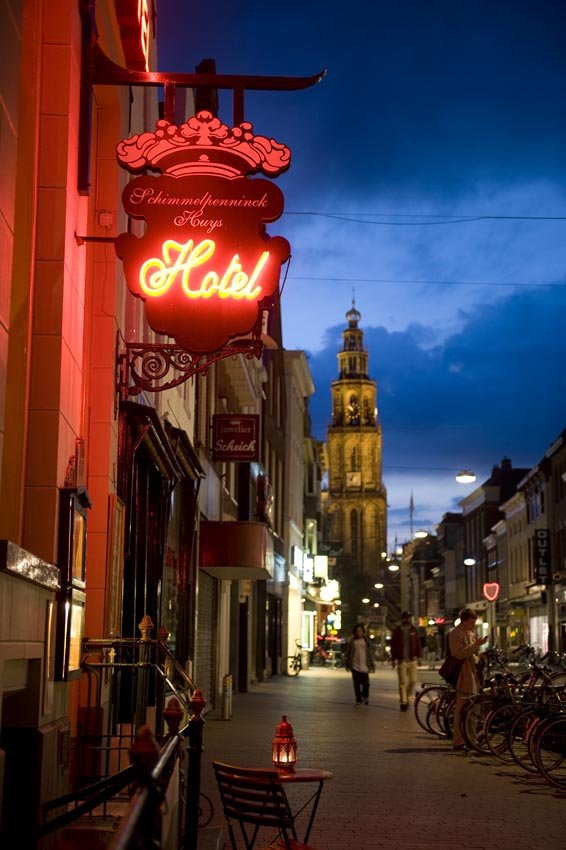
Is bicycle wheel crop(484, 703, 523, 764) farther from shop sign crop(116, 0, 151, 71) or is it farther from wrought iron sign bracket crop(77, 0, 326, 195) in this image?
shop sign crop(116, 0, 151, 71)

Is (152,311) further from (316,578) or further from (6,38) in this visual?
(316,578)

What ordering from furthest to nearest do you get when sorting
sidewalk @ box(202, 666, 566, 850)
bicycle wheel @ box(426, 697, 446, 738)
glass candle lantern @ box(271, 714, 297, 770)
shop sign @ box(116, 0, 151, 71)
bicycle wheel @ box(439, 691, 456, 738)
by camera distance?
bicycle wheel @ box(426, 697, 446, 738) → bicycle wheel @ box(439, 691, 456, 738) → shop sign @ box(116, 0, 151, 71) → sidewalk @ box(202, 666, 566, 850) → glass candle lantern @ box(271, 714, 297, 770)

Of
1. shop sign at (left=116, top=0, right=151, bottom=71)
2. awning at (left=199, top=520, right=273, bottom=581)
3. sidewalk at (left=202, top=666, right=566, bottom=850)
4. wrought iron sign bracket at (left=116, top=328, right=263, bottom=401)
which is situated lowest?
sidewalk at (left=202, top=666, right=566, bottom=850)

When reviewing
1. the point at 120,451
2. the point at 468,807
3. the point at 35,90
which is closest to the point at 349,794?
the point at 468,807

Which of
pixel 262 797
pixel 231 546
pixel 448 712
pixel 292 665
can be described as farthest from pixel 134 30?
pixel 292 665

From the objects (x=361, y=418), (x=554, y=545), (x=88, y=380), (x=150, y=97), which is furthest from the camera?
(x=361, y=418)

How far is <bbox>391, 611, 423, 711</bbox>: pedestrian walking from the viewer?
26.1m

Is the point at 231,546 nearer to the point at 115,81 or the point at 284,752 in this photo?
the point at 115,81

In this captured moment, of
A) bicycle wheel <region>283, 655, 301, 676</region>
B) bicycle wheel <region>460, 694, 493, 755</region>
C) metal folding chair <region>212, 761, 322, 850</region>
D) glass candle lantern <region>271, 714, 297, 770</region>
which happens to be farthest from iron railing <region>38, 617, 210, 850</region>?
bicycle wheel <region>283, 655, 301, 676</region>

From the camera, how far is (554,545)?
5766 cm

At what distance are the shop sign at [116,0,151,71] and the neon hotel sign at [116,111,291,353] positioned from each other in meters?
2.19

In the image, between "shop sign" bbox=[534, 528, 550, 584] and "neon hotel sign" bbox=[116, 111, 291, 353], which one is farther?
"shop sign" bbox=[534, 528, 550, 584]

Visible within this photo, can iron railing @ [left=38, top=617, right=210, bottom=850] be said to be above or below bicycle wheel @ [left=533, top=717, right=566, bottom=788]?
above

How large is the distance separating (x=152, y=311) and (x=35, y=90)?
94.1 inches
